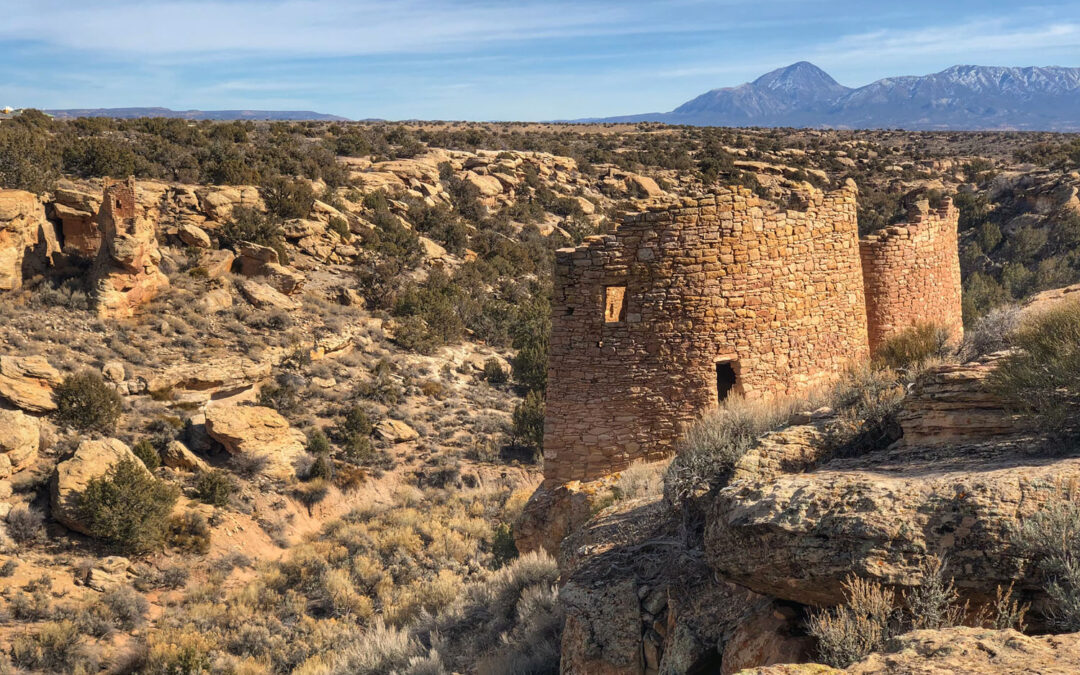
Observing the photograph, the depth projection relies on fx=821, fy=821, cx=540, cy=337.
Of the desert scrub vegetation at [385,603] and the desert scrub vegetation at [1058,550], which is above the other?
the desert scrub vegetation at [1058,550]

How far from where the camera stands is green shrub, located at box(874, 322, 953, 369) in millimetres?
9664

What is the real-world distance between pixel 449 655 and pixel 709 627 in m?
4.13

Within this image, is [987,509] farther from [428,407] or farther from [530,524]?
[428,407]

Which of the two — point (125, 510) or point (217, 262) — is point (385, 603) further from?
point (217, 262)

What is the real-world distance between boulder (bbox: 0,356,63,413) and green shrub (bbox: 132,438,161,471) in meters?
1.96

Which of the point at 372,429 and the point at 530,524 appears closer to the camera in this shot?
the point at 530,524

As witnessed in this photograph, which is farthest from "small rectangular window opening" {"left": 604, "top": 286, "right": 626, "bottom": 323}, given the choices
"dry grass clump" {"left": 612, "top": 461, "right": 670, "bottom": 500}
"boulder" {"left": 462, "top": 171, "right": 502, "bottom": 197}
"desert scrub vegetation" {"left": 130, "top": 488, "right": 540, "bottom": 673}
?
"boulder" {"left": 462, "top": 171, "right": 502, "bottom": 197}

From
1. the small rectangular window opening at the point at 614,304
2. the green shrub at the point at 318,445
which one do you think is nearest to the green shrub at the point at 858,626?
the small rectangular window opening at the point at 614,304

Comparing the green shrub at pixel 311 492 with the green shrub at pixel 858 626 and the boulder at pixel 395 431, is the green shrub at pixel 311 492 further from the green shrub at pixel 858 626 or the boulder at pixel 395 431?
the green shrub at pixel 858 626

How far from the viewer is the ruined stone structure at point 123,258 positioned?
20.6 m

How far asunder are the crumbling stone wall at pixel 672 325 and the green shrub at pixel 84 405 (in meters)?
11.6

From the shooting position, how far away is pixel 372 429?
2044 cm

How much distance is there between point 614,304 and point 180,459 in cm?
1149

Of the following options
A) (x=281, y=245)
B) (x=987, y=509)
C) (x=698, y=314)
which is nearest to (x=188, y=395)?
(x=281, y=245)
